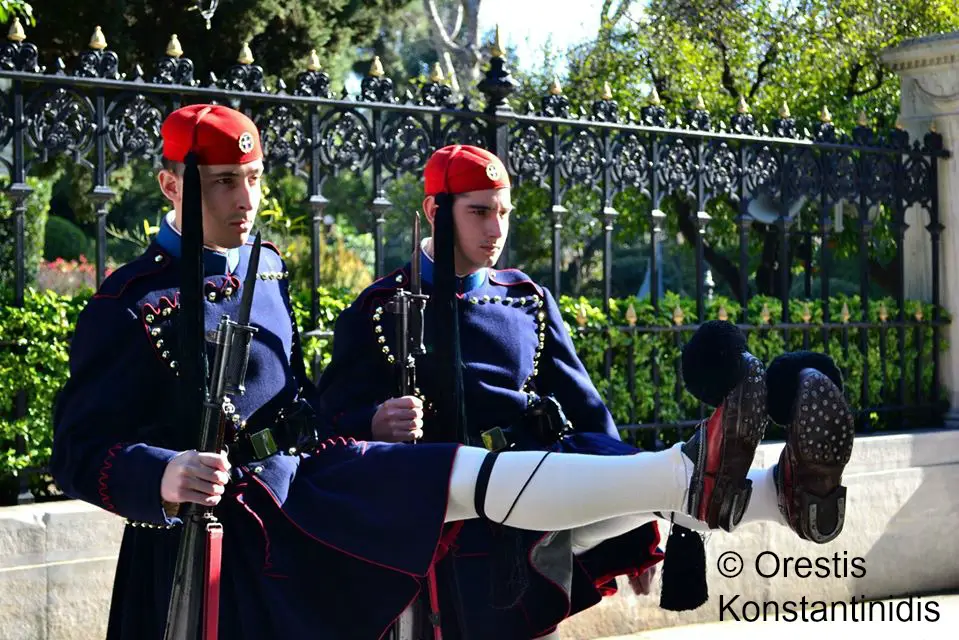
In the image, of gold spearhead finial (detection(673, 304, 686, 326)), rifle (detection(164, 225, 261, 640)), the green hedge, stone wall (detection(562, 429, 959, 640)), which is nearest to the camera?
rifle (detection(164, 225, 261, 640))

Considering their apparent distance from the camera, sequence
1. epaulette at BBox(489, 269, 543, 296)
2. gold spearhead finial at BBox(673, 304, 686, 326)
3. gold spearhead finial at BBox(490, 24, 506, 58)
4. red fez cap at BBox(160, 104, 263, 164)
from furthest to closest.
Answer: gold spearhead finial at BBox(673, 304, 686, 326) → gold spearhead finial at BBox(490, 24, 506, 58) → epaulette at BBox(489, 269, 543, 296) → red fez cap at BBox(160, 104, 263, 164)

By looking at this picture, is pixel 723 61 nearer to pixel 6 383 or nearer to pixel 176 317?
pixel 6 383

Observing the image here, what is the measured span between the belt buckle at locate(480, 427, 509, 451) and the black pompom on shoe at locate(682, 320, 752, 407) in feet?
1.96

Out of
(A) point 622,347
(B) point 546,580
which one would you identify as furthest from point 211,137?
(A) point 622,347

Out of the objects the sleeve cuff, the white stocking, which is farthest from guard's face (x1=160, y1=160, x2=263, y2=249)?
the white stocking

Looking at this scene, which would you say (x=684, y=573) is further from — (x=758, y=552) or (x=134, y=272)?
(x=758, y=552)

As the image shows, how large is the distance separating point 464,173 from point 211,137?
83cm

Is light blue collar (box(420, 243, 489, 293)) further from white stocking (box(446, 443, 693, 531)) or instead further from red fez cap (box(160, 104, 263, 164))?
white stocking (box(446, 443, 693, 531))

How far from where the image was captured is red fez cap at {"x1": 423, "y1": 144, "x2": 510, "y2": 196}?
3855mm

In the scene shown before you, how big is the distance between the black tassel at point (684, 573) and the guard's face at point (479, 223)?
3.08 ft

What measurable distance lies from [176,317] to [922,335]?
5818mm

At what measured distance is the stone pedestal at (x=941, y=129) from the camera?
7.84 metres

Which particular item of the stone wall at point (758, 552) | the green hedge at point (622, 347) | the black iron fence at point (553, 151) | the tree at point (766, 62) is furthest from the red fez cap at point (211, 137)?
the tree at point (766, 62)

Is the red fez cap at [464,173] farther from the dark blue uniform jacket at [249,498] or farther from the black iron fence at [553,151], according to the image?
the black iron fence at [553,151]
